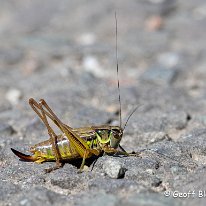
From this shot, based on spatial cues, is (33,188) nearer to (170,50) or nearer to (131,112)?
(131,112)

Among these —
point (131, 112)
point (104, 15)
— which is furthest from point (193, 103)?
point (104, 15)

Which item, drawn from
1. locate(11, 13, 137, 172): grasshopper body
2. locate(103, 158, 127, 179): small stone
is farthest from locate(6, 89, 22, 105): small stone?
locate(103, 158, 127, 179): small stone

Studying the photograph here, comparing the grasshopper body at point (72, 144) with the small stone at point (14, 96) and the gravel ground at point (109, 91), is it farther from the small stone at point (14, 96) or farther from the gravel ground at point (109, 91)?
the small stone at point (14, 96)

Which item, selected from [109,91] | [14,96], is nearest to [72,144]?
[109,91]

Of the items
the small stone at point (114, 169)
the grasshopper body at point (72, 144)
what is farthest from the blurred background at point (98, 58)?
the small stone at point (114, 169)

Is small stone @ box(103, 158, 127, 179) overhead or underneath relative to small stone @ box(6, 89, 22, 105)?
underneath

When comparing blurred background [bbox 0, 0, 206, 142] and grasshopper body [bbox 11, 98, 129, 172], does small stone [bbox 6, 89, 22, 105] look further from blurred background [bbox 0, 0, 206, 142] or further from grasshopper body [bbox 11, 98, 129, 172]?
Answer: grasshopper body [bbox 11, 98, 129, 172]
